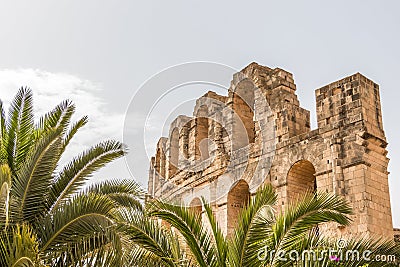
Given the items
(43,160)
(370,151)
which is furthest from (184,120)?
(43,160)

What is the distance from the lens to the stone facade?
427 inches

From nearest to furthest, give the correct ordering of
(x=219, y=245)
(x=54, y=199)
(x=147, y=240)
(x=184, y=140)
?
(x=219, y=245) → (x=147, y=240) → (x=54, y=199) → (x=184, y=140)

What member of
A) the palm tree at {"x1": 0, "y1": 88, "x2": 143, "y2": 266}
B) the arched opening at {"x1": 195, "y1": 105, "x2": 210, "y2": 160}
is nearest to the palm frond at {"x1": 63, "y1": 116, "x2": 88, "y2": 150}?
the palm tree at {"x1": 0, "y1": 88, "x2": 143, "y2": 266}

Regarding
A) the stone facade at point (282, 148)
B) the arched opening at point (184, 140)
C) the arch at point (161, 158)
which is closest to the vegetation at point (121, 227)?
the stone facade at point (282, 148)

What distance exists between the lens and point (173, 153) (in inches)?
731

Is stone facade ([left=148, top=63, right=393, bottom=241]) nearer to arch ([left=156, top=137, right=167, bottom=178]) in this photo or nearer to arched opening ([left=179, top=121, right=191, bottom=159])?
arched opening ([left=179, top=121, right=191, bottom=159])

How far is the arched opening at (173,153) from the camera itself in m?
18.5

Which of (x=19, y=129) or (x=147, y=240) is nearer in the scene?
(x=147, y=240)

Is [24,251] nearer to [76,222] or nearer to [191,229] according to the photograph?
[76,222]

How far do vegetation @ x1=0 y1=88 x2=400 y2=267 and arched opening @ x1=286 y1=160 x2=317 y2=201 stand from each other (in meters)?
4.04

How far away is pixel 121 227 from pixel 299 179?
6463mm

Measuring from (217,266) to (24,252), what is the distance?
2618 millimetres

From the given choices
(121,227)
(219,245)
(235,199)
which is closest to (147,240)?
(121,227)

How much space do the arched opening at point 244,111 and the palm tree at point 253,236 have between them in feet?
23.5
